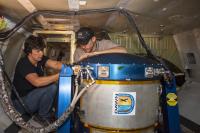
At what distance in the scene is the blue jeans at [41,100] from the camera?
2629 millimetres

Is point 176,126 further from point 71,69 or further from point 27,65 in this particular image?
point 27,65

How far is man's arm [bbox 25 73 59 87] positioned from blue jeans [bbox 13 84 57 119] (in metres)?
0.13

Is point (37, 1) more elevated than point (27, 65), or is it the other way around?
point (37, 1)

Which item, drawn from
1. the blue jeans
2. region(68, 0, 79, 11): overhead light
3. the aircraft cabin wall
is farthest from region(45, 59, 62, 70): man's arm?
the aircraft cabin wall

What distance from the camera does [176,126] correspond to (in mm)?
2107

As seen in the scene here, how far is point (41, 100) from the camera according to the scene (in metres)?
2.66

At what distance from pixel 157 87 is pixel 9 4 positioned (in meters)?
1.52

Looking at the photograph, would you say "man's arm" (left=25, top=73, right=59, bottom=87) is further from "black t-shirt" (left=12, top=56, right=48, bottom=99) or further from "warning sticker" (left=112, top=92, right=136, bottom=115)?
"warning sticker" (left=112, top=92, right=136, bottom=115)

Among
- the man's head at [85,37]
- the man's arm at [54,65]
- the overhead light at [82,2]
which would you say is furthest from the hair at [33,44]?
the overhead light at [82,2]

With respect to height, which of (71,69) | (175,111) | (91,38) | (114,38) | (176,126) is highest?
(114,38)

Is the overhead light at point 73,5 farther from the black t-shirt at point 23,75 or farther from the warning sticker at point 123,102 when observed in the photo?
the warning sticker at point 123,102

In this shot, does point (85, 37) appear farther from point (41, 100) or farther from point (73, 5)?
point (41, 100)

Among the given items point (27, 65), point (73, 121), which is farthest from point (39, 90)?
point (73, 121)

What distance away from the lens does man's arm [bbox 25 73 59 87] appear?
246 cm
